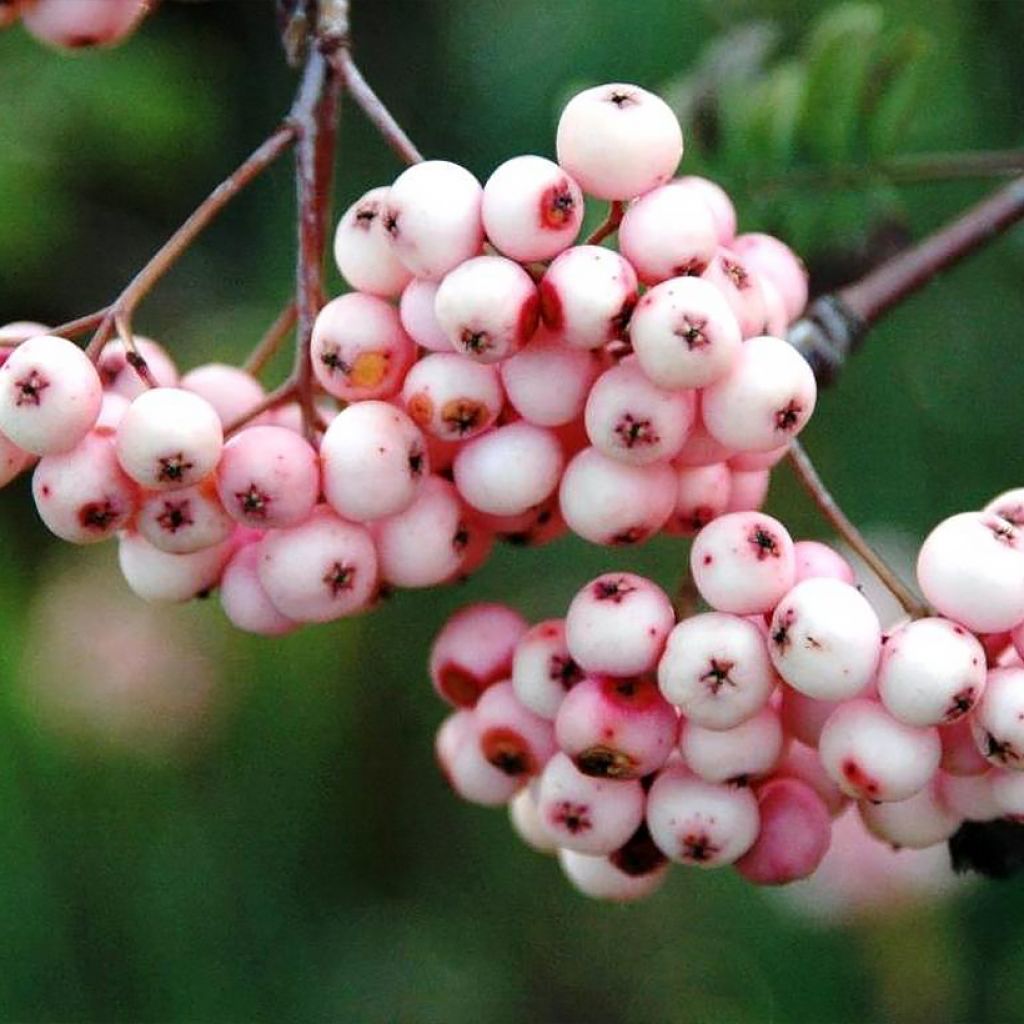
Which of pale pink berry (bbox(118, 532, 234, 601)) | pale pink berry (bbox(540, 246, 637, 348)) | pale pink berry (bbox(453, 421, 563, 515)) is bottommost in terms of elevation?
pale pink berry (bbox(118, 532, 234, 601))

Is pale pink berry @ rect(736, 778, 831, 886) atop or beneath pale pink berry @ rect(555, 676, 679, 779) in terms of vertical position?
beneath

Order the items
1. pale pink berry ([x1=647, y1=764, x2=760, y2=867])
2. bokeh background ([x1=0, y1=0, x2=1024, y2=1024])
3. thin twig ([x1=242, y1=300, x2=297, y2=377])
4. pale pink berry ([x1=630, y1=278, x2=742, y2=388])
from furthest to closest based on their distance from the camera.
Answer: bokeh background ([x1=0, y1=0, x2=1024, y2=1024])
thin twig ([x1=242, y1=300, x2=297, y2=377])
pale pink berry ([x1=647, y1=764, x2=760, y2=867])
pale pink berry ([x1=630, y1=278, x2=742, y2=388])

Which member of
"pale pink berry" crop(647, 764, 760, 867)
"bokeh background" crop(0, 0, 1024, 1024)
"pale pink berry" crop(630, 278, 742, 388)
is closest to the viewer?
"pale pink berry" crop(630, 278, 742, 388)

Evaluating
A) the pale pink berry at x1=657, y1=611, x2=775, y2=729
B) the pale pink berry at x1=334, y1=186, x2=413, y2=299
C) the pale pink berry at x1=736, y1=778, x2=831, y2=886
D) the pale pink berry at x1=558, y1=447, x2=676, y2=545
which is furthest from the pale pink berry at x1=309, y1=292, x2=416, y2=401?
the pale pink berry at x1=736, y1=778, x2=831, y2=886

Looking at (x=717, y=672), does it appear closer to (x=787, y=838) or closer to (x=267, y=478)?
(x=787, y=838)

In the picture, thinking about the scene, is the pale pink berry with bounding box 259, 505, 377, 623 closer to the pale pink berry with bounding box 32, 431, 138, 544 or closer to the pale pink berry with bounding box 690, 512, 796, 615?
the pale pink berry with bounding box 32, 431, 138, 544

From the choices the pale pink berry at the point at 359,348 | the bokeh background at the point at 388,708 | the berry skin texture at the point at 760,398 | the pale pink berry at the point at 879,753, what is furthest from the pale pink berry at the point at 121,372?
the bokeh background at the point at 388,708

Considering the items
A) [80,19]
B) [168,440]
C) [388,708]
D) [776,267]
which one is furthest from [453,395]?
[388,708]

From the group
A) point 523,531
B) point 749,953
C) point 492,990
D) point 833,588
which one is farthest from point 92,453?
point 492,990

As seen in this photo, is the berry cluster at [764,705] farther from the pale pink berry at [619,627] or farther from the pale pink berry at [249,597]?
the pale pink berry at [249,597]
